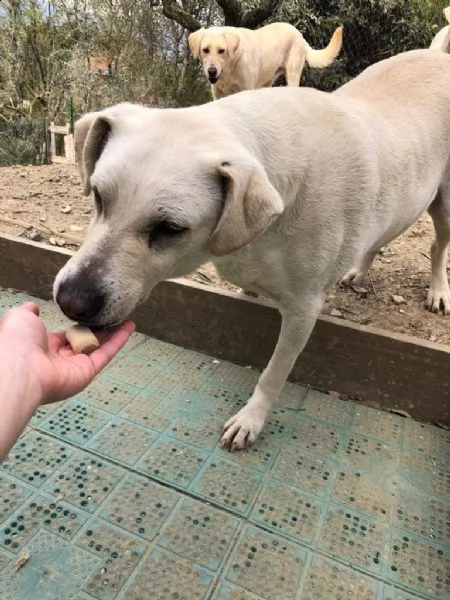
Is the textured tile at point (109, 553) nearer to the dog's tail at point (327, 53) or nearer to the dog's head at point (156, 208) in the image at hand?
the dog's head at point (156, 208)

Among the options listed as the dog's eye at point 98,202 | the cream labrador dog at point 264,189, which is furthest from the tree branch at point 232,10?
the dog's eye at point 98,202

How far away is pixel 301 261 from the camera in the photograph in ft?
7.13

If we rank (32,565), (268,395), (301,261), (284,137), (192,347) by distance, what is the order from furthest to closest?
(192,347)
(268,395)
(301,261)
(284,137)
(32,565)

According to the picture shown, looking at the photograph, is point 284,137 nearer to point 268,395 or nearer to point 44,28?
point 268,395

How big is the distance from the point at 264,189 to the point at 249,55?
21.5 ft

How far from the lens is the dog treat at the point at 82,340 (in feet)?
5.71

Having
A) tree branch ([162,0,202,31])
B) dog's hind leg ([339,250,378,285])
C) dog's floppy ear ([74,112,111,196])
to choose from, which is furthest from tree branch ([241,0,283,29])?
dog's floppy ear ([74,112,111,196])

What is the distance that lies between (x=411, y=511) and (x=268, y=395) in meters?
0.85

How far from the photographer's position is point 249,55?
7406 mm

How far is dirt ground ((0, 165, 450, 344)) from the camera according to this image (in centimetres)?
337

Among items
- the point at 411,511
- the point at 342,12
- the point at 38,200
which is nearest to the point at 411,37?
the point at 342,12

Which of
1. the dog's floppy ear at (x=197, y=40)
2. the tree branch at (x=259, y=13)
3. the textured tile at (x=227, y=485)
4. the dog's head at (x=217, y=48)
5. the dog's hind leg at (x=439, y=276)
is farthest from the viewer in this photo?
Answer: the tree branch at (x=259, y=13)

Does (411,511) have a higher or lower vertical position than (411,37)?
lower

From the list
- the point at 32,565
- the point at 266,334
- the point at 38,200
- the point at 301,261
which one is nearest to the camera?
the point at 32,565
